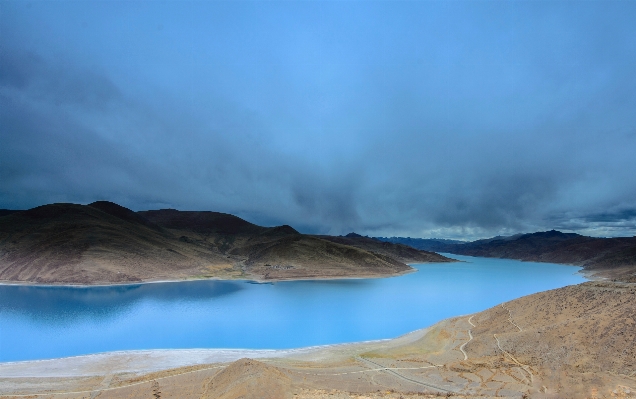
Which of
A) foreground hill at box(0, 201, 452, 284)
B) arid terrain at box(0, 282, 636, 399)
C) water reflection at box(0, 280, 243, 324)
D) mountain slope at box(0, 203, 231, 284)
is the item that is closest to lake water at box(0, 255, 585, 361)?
water reflection at box(0, 280, 243, 324)

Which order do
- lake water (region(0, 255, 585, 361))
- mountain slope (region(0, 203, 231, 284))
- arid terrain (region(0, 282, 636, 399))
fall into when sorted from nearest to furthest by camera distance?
arid terrain (region(0, 282, 636, 399)) → lake water (region(0, 255, 585, 361)) → mountain slope (region(0, 203, 231, 284))

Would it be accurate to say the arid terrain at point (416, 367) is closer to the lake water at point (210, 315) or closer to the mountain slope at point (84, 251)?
the lake water at point (210, 315)

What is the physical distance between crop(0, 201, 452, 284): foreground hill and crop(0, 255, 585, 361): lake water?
29.8 ft

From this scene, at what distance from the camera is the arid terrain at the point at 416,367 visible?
62.2 feet

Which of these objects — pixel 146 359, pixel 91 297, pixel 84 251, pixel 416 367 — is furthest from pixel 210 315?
pixel 84 251

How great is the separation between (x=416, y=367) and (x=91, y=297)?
59.7m

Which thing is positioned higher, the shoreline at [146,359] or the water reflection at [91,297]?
the water reflection at [91,297]

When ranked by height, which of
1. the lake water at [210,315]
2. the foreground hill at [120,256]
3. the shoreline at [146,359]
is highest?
the foreground hill at [120,256]

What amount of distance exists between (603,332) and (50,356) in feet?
138

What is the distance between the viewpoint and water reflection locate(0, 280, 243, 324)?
48375mm

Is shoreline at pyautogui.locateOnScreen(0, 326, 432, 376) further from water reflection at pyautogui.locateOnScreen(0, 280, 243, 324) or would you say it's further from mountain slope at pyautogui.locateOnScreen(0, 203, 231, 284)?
mountain slope at pyautogui.locateOnScreen(0, 203, 231, 284)

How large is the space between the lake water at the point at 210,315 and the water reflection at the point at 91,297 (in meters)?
0.13

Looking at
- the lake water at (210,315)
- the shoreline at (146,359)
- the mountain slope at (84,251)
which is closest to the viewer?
the shoreline at (146,359)

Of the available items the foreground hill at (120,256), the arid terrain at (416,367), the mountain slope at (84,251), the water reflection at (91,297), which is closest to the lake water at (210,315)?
the water reflection at (91,297)
